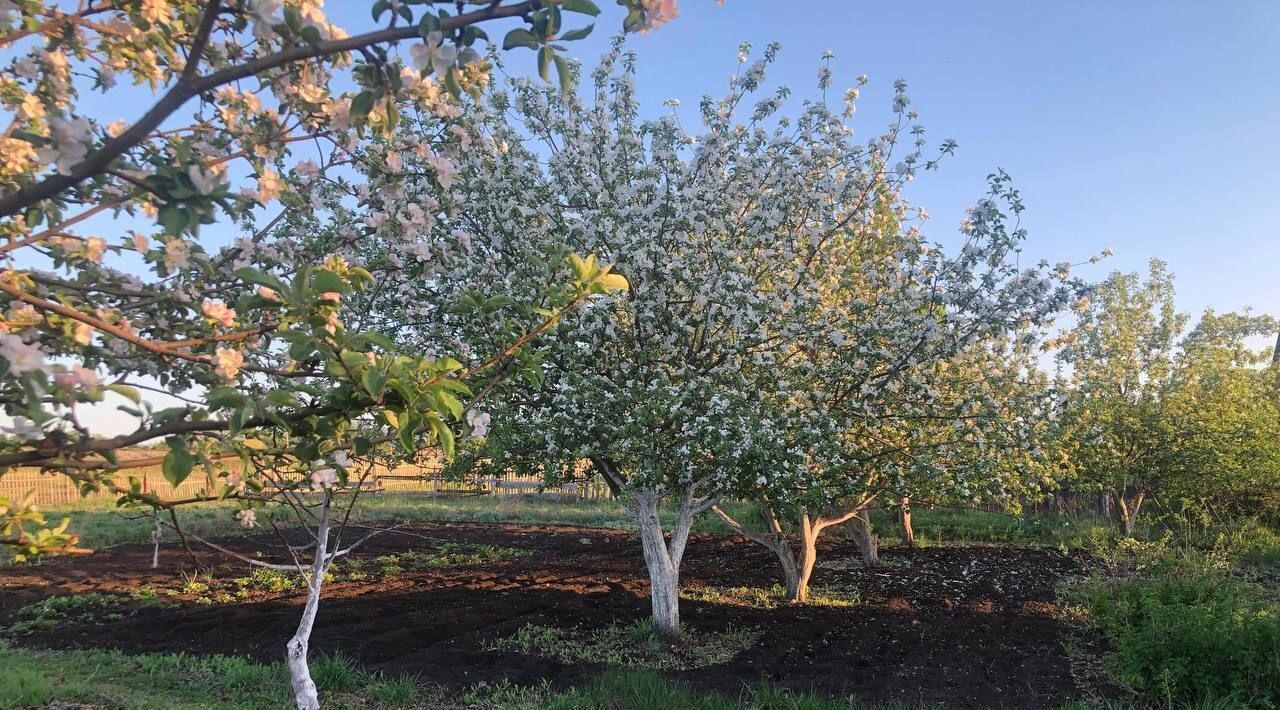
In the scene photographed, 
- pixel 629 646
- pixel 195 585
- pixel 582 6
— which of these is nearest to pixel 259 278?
pixel 582 6

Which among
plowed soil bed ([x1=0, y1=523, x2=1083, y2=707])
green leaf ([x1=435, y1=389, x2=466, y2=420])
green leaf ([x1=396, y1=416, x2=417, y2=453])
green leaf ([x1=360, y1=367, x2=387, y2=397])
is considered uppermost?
green leaf ([x1=360, y1=367, x2=387, y2=397])

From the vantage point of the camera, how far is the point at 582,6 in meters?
1.58

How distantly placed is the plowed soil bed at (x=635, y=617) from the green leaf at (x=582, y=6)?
535cm

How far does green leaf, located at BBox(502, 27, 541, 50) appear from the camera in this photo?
5.38 feet

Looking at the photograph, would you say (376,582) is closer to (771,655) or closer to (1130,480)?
(771,655)

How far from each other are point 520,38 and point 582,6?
0.53 ft

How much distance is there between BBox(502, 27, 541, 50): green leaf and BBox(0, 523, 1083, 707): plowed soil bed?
529cm

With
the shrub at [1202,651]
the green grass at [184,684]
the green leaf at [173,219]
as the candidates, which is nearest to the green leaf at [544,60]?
the green leaf at [173,219]

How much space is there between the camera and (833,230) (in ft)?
22.1

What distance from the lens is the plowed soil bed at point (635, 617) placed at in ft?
20.4

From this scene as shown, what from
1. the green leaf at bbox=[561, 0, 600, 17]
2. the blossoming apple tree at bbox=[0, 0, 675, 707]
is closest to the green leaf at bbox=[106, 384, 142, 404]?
the blossoming apple tree at bbox=[0, 0, 675, 707]

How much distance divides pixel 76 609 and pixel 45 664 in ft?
9.83

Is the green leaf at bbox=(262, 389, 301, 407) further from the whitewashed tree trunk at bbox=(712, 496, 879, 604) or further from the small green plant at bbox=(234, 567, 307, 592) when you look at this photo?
the small green plant at bbox=(234, 567, 307, 592)

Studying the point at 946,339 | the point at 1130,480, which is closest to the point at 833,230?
the point at 946,339
